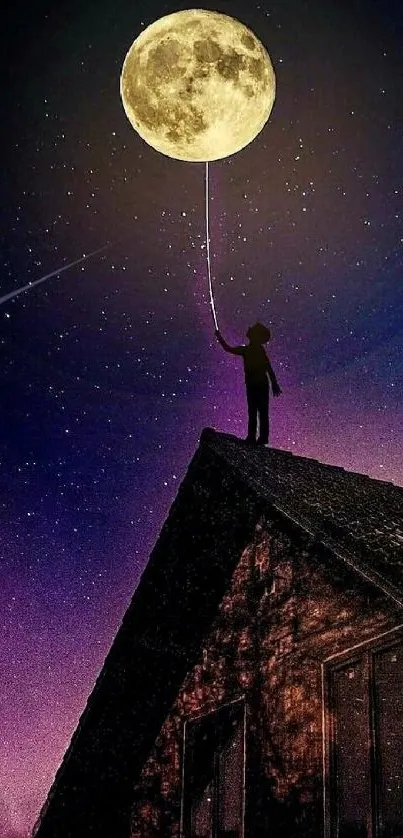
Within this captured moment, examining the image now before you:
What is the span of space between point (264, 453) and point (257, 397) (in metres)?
1.79

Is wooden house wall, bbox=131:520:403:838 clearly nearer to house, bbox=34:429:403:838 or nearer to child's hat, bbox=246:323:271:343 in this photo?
house, bbox=34:429:403:838

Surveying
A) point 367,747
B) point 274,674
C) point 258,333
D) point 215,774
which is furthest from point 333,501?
point 258,333

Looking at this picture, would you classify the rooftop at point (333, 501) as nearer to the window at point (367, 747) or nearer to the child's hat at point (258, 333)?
the window at point (367, 747)

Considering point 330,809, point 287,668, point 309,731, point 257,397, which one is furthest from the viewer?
point 257,397

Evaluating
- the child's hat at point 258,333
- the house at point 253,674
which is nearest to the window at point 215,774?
the house at point 253,674

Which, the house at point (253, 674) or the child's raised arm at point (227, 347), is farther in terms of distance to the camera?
the child's raised arm at point (227, 347)

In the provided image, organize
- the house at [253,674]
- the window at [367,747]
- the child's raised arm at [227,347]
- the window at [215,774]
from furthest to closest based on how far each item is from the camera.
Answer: the child's raised arm at [227,347]
the window at [215,774]
the house at [253,674]
the window at [367,747]

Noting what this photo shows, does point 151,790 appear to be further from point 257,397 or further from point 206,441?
point 257,397

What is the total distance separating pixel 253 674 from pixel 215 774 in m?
1.33

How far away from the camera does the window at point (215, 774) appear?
752 cm

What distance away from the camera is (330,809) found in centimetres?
586

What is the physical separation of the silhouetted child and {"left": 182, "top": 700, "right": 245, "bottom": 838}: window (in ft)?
13.8

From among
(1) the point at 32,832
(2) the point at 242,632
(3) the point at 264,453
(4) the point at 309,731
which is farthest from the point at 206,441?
(1) the point at 32,832

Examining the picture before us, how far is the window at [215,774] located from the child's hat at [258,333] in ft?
18.1
